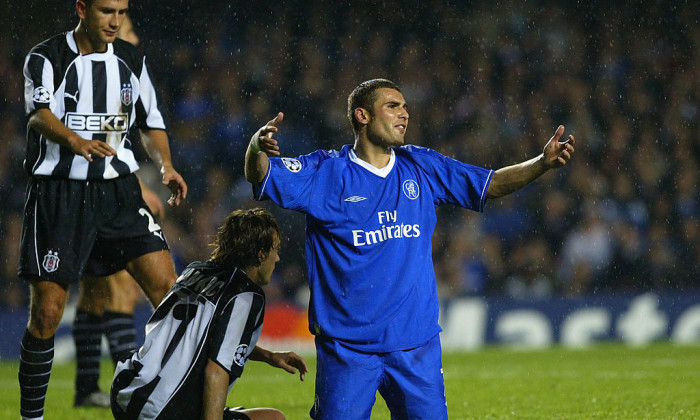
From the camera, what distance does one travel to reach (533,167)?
3977mm

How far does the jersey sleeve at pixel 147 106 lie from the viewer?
4777 millimetres

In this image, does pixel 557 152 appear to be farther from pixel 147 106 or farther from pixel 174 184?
pixel 147 106

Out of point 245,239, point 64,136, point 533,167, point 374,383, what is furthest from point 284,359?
point 64,136

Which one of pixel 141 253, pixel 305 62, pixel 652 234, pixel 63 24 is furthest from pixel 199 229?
pixel 141 253

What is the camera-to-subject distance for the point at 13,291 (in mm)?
10594

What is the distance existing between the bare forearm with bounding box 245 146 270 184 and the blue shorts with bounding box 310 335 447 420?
725 mm

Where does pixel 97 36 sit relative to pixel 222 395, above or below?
above

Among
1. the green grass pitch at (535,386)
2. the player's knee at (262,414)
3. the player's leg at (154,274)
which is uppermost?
the player's leg at (154,274)

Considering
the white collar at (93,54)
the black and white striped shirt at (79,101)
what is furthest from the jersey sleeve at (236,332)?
the white collar at (93,54)

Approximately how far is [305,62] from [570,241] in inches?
195

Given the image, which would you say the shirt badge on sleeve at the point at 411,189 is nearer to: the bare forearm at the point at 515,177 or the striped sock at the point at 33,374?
the bare forearm at the point at 515,177

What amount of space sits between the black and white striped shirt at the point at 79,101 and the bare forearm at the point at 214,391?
59.9 inches

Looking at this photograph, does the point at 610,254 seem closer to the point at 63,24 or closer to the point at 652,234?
the point at 652,234

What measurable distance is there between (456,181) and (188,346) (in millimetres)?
1395
